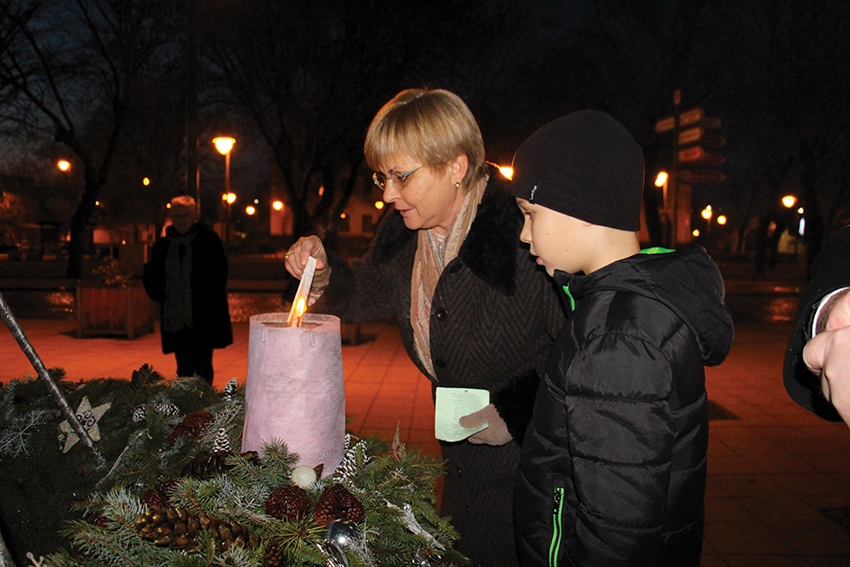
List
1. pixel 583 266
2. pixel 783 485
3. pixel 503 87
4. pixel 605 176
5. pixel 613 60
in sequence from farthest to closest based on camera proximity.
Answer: pixel 613 60, pixel 503 87, pixel 783 485, pixel 583 266, pixel 605 176

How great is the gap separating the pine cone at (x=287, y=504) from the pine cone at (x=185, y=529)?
0.25 ft

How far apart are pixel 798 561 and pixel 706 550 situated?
1.51 feet

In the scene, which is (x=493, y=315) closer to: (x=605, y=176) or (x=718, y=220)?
(x=605, y=176)

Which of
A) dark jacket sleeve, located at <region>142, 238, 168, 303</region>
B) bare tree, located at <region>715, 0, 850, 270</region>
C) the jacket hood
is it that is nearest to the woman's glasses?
the jacket hood

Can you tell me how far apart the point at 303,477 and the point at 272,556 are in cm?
22

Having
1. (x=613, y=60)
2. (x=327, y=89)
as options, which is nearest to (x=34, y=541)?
(x=327, y=89)

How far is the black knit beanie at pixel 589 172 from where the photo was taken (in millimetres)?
→ 1461

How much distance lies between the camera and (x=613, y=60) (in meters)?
17.5

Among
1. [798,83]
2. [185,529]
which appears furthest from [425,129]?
[798,83]

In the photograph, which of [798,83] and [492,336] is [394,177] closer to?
[492,336]

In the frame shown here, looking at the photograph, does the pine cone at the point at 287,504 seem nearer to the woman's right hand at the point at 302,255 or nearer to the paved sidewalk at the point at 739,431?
the woman's right hand at the point at 302,255

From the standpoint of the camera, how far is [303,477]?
50.8 inches

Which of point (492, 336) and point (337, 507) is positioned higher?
point (492, 336)

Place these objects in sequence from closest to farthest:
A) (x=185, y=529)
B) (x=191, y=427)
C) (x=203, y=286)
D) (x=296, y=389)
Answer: (x=185, y=529), (x=296, y=389), (x=191, y=427), (x=203, y=286)
